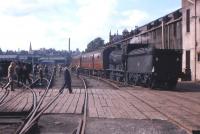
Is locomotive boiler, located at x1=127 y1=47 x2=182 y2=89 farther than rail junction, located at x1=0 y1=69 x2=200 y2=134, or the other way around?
locomotive boiler, located at x1=127 y1=47 x2=182 y2=89

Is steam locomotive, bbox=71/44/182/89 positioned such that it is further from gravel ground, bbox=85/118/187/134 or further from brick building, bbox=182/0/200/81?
gravel ground, bbox=85/118/187/134

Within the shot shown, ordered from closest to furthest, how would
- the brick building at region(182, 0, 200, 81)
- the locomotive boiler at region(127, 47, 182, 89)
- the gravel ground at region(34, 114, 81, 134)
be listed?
the gravel ground at region(34, 114, 81, 134), the locomotive boiler at region(127, 47, 182, 89), the brick building at region(182, 0, 200, 81)

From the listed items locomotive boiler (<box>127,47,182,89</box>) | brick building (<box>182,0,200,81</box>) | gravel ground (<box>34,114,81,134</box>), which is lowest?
gravel ground (<box>34,114,81,134</box>)

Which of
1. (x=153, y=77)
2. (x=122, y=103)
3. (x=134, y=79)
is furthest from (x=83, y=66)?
(x=122, y=103)

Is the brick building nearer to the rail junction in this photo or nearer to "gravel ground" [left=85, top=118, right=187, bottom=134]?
the rail junction

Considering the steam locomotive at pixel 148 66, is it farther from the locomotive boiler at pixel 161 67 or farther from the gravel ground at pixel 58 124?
the gravel ground at pixel 58 124

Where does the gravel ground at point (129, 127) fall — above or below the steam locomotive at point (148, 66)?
below

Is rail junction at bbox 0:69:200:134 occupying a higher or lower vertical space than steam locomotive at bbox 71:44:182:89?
lower

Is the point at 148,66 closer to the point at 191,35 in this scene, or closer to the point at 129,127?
the point at 191,35

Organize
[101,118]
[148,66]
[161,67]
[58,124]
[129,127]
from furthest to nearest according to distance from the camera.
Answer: [148,66]
[161,67]
[101,118]
[58,124]
[129,127]

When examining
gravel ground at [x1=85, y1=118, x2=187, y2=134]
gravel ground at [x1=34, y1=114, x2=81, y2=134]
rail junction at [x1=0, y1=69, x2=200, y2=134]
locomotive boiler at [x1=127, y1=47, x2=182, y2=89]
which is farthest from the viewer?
locomotive boiler at [x1=127, y1=47, x2=182, y2=89]

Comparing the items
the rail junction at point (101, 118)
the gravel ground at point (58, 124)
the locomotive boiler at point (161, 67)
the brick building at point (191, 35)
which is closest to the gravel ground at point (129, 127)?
the rail junction at point (101, 118)

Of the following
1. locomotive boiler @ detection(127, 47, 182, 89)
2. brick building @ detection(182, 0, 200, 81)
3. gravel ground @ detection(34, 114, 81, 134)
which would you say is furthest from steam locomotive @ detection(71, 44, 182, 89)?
gravel ground @ detection(34, 114, 81, 134)

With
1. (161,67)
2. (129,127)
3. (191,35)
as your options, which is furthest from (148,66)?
(129,127)
